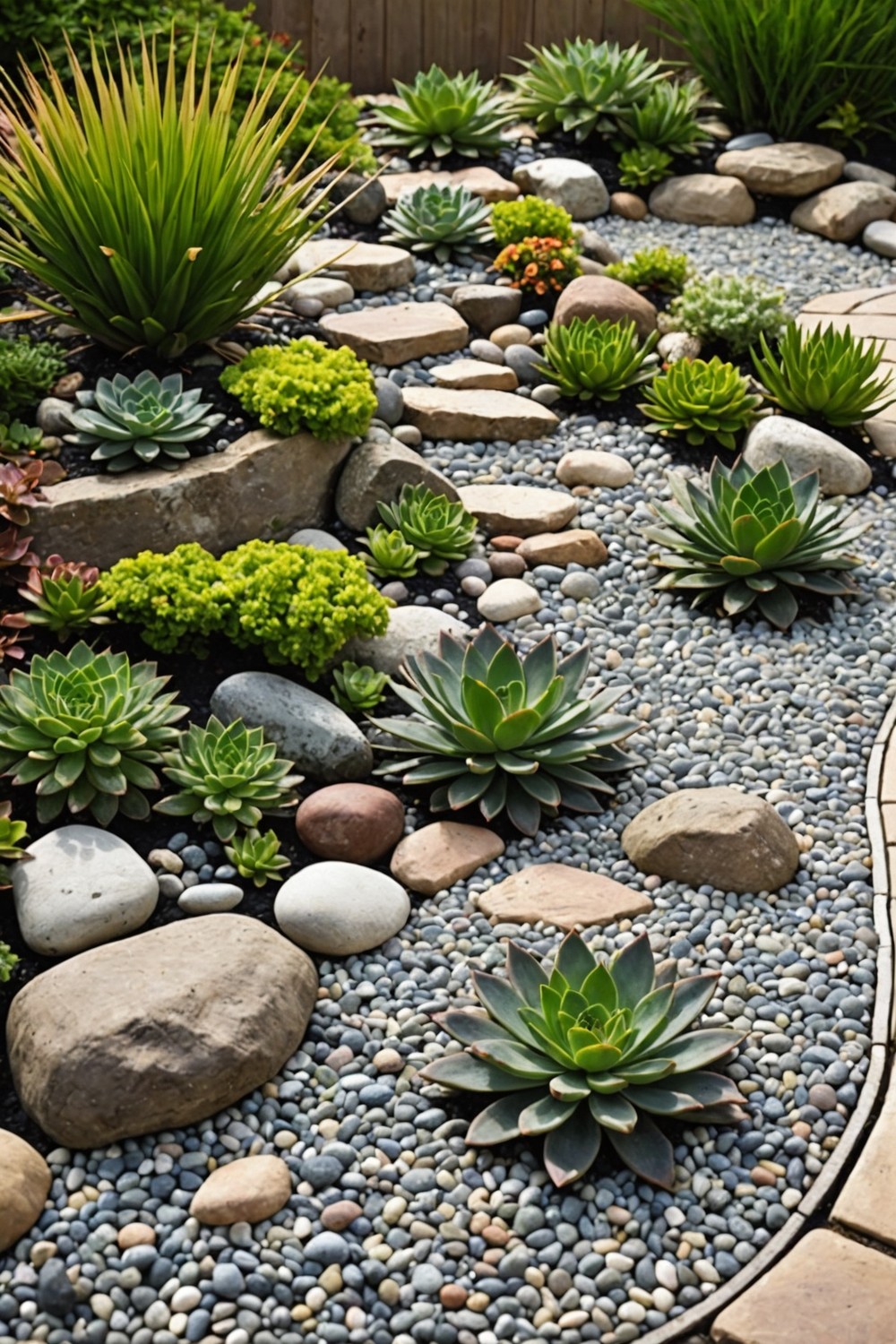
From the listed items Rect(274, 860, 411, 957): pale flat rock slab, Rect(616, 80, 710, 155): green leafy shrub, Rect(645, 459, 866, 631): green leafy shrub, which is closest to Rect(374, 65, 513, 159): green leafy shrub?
Rect(616, 80, 710, 155): green leafy shrub

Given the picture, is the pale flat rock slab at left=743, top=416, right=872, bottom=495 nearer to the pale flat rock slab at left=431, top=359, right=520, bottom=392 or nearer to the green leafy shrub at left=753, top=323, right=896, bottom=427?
the green leafy shrub at left=753, top=323, right=896, bottom=427

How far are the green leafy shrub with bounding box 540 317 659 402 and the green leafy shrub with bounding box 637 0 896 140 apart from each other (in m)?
2.41

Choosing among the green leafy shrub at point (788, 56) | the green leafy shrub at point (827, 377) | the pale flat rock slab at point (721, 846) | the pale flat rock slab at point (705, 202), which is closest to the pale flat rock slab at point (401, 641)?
the pale flat rock slab at point (721, 846)

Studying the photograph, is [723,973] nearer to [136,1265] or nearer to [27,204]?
[136,1265]

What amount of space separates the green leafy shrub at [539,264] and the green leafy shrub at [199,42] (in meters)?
0.80

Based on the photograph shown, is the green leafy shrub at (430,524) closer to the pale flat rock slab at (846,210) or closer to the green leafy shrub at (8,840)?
the green leafy shrub at (8,840)

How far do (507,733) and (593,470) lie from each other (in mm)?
1670

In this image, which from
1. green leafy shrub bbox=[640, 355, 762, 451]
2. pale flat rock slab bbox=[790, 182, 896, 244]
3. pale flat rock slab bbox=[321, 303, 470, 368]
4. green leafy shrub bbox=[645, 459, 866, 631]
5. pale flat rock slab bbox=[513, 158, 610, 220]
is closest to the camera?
green leafy shrub bbox=[645, 459, 866, 631]

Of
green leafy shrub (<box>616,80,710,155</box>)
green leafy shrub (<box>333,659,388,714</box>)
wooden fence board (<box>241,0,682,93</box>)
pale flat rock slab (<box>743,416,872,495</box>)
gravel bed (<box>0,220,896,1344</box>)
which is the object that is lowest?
gravel bed (<box>0,220,896,1344</box>)

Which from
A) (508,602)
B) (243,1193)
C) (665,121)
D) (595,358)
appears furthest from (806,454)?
(243,1193)

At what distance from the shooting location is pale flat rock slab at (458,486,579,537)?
4.97m

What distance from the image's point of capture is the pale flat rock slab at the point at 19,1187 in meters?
2.86

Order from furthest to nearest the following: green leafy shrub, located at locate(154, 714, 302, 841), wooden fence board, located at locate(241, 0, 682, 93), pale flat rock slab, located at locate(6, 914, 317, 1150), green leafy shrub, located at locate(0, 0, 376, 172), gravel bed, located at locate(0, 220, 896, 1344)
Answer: wooden fence board, located at locate(241, 0, 682, 93) < green leafy shrub, located at locate(0, 0, 376, 172) < green leafy shrub, located at locate(154, 714, 302, 841) < pale flat rock slab, located at locate(6, 914, 317, 1150) < gravel bed, located at locate(0, 220, 896, 1344)

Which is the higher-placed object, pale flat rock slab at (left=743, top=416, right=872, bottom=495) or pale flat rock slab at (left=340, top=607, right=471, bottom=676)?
pale flat rock slab at (left=743, top=416, right=872, bottom=495)
